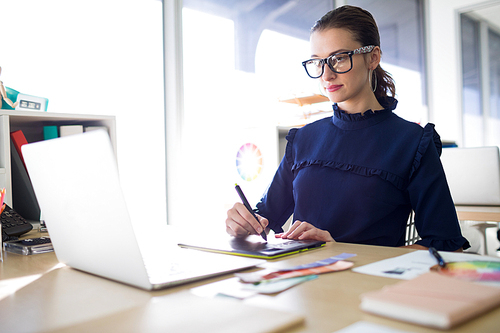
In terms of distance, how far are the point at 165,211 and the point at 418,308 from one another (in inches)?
86.4

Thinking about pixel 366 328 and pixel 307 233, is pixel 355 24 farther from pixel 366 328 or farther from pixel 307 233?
pixel 366 328

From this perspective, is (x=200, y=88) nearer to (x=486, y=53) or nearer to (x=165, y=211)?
(x=165, y=211)

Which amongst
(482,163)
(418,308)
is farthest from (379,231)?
(482,163)

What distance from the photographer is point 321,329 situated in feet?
1.39

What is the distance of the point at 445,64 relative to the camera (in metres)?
4.48

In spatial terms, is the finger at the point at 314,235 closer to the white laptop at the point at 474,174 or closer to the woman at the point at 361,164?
the woman at the point at 361,164

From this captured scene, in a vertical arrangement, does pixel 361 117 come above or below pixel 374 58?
below

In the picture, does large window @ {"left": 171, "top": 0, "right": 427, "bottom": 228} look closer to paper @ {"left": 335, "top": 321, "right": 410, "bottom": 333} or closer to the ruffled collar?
the ruffled collar

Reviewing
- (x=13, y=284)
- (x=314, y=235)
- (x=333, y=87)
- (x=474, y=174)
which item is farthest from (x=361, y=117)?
(x=474, y=174)

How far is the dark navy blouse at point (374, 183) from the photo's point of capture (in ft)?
3.51

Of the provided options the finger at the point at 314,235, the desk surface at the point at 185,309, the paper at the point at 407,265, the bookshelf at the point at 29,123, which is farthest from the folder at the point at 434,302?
the bookshelf at the point at 29,123

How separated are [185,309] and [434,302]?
281 millimetres

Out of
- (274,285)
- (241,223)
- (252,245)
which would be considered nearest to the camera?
(274,285)

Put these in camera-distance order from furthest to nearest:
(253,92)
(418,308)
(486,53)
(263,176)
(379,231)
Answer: (486,53), (253,92), (263,176), (379,231), (418,308)
